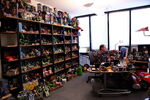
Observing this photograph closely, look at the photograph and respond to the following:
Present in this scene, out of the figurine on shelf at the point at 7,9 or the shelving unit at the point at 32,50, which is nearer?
the figurine on shelf at the point at 7,9

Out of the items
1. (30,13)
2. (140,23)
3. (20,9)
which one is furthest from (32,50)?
(140,23)

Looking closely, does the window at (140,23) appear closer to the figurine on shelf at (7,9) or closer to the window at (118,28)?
the window at (118,28)

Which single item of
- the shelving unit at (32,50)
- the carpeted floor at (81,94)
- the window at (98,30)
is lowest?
the carpeted floor at (81,94)

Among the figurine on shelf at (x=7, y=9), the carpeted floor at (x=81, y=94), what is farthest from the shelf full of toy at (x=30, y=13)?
the carpeted floor at (x=81, y=94)

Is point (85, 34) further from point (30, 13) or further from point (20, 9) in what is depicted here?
point (20, 9)

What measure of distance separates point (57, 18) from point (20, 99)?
2707mm

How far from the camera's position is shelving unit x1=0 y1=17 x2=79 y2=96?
2586 millimetres

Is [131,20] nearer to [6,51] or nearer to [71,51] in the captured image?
[71,51]

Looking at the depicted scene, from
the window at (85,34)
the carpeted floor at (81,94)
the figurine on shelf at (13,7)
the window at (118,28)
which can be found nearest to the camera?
the figurine on shelf at (13,7)

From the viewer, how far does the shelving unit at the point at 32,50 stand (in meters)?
2.59

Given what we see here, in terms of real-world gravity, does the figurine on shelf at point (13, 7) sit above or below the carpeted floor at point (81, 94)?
above

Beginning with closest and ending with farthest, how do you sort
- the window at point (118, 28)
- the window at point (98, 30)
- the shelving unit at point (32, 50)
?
the shelving unit at point (32, 50) → the window at point (118, 28) → the window at point (98, 30)

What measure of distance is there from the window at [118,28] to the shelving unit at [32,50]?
1.99m

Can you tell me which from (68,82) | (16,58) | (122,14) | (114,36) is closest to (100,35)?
(114,36)
